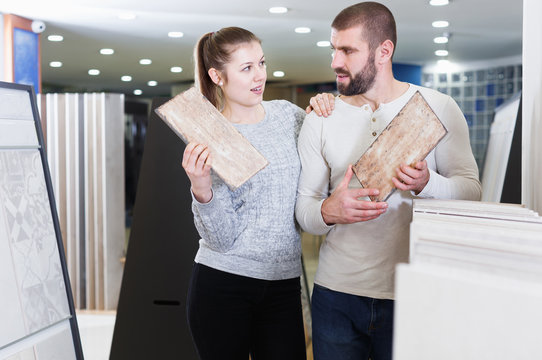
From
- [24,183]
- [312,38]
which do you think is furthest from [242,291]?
[312,38]

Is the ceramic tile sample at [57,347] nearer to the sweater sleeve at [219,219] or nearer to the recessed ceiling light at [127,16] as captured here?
the sweater sleeve at [219,219]

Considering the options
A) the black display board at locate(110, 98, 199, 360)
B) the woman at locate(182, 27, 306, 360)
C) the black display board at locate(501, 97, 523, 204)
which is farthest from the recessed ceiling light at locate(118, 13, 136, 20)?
the woman at locate(182, 27, 306, 360)

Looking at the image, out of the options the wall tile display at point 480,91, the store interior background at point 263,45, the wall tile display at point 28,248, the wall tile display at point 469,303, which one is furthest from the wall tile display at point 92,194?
the wall tile display at point 480,91

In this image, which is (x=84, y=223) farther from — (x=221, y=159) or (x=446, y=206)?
(x=446, y=206)

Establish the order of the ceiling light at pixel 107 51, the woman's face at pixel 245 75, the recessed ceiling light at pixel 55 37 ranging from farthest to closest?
the ceiling light at pixel 107 51 < the recessed ceiling light at pixel 55 37 < the woman's face at pixel 245 75

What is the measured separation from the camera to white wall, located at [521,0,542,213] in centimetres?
100

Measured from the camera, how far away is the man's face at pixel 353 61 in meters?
1.37

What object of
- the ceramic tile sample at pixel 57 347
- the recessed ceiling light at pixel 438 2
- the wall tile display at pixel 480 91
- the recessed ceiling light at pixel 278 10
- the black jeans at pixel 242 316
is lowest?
the ceramic tile sample at pixel 57 347

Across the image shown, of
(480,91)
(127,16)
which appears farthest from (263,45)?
(480,91)

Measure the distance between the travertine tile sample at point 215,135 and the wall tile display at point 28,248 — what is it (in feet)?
1.94

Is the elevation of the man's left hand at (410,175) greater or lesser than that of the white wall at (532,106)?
lesser

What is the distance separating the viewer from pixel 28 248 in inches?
63.4

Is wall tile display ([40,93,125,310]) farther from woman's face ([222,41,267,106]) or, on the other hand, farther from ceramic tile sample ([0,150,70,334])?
woman's face ([222,41,267,106])

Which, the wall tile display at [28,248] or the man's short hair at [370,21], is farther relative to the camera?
the wall tile display at [28,248]
